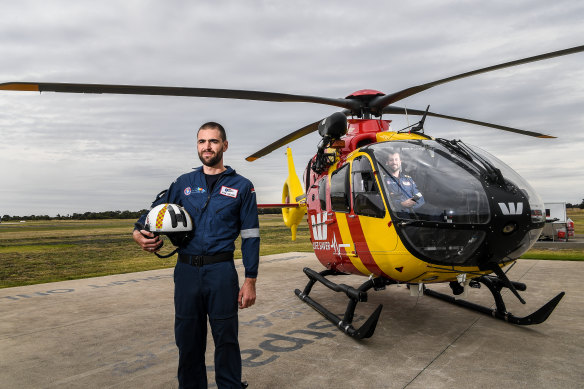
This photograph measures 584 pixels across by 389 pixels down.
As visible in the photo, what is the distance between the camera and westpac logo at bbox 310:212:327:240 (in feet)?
18.6

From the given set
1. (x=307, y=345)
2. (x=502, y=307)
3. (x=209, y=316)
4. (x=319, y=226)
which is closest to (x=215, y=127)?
(x=209, y=316)

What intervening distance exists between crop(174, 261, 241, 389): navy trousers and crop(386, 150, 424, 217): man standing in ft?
6.38

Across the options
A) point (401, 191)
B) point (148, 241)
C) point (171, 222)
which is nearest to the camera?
point (171, 222)

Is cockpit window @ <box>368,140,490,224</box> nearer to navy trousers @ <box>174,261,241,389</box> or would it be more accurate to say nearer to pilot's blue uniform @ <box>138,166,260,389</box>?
pilot's blue uniform @ <box>138,166,260,389</box>

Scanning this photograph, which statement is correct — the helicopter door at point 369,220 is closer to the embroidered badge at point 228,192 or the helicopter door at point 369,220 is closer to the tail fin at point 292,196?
the embroidered badge at point 228,192

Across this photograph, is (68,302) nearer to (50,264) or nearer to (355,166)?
(355,166)

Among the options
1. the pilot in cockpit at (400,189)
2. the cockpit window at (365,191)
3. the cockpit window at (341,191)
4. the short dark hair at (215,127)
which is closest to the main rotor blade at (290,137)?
the cockpit window at (341,191)

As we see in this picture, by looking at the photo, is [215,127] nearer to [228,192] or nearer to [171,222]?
[228,192]

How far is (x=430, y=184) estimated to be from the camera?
151 inches

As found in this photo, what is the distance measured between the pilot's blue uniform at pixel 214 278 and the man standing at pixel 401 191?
1686mm

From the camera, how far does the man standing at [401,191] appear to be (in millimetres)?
3839

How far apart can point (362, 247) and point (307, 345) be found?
4.10 ft

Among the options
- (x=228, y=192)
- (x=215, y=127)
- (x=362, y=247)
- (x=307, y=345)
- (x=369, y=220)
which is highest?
(x=215, y=127)

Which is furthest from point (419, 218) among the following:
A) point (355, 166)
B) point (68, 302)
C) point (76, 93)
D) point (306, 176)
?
point (68, 302)
